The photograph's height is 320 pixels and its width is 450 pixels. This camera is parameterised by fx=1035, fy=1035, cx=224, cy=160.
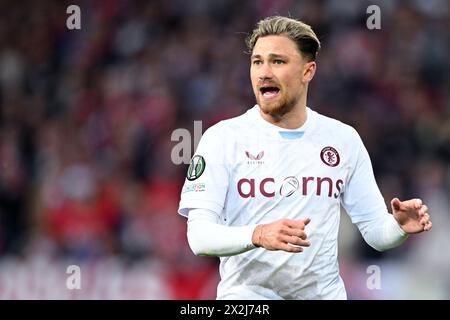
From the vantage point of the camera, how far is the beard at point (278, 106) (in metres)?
4.78

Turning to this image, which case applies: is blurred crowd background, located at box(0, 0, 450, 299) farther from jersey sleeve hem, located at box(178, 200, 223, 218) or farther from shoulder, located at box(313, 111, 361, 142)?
jersey sleeve hem, located at box(178, 200, 223, 218)

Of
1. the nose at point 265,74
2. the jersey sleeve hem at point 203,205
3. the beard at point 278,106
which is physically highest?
the nose at point 265,74

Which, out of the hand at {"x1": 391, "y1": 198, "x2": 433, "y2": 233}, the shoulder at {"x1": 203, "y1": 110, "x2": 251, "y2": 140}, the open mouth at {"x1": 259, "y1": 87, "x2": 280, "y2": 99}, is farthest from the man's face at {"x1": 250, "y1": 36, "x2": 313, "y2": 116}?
the hand at {"x1": 391, "y1": 198, "x2": 433, "y2": 233}

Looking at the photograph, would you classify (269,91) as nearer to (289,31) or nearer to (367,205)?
(289,31)

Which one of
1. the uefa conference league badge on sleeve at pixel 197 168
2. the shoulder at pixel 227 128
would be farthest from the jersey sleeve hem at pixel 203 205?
the shoulder at pixel 227 128

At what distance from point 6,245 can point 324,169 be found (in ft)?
16.0

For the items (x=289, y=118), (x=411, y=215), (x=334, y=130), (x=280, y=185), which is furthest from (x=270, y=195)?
(x=411, y=215)

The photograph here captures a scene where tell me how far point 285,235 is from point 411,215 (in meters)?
0.84

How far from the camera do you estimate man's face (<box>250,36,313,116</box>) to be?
475cm

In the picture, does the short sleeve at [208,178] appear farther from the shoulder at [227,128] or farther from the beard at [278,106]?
the beard at [278,106]

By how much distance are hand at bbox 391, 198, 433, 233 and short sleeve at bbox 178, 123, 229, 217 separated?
0.78m

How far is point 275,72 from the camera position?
15.6 feet

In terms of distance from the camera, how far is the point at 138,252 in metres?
8.67

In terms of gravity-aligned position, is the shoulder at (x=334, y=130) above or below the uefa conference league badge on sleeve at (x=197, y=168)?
above
